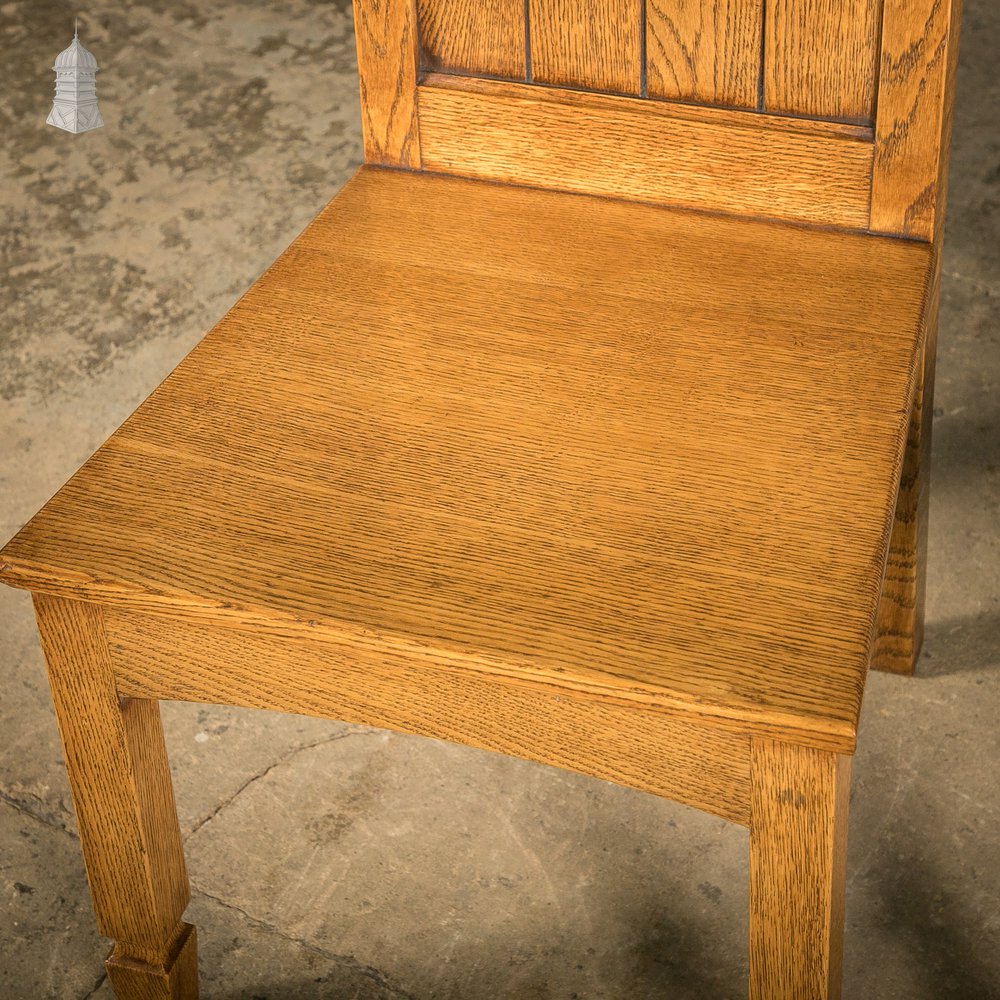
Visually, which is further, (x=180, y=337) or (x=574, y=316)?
(x=180, y=337)

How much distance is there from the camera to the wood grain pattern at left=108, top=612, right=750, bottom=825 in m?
0.97

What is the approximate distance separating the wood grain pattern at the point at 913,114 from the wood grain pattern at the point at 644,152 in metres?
0.02

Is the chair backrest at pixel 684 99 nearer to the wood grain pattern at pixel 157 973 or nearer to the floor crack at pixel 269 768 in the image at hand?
the floor crack at pixel 269 768

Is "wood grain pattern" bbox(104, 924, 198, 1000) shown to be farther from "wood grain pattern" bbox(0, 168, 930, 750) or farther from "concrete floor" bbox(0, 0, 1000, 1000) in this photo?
"wood grain pattern" bbox(0, 168, 930, 750)

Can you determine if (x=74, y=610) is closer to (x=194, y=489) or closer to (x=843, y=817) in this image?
(x=194, y=489)

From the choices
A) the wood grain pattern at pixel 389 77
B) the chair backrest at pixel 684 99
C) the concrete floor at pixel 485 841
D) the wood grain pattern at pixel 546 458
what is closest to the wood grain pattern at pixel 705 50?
the chair backrest at pixel 684 99

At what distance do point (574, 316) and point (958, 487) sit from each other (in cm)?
94

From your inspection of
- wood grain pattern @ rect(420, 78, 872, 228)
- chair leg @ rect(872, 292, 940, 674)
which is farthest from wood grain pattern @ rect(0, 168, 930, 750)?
chair leg @ rect(872, 292, 940, 674)

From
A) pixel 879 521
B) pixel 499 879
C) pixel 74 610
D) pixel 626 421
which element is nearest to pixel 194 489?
pixel 74 610

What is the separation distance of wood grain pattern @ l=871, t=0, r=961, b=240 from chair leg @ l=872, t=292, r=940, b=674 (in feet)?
0.45

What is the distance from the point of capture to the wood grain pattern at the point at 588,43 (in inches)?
51.9

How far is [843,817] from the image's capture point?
984mm

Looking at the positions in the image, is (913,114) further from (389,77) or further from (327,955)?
(327,955)

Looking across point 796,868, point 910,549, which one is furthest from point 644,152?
point 796,868
